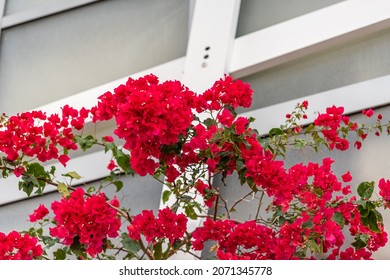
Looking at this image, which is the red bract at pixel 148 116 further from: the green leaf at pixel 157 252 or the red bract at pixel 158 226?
the green leaf at pixel 157 252

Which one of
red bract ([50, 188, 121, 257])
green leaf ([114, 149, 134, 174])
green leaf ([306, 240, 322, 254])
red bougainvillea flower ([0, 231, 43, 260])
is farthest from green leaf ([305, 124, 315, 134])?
red bougainvillea flower ([0, 231, 43, 260])

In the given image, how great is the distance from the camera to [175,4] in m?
3.45

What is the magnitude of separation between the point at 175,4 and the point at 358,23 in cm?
98

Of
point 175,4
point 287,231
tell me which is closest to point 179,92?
point 287,231

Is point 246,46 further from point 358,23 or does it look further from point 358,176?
point 358,176

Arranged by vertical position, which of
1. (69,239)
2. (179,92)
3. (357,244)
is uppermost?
(179,92)

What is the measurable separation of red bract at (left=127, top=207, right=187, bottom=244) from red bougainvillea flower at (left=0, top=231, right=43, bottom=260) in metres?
0.31

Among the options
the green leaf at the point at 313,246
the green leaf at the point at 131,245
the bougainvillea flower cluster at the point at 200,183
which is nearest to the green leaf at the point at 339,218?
the bougainvillea flower cluster at the point at 200,183

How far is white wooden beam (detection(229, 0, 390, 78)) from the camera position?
109 inches

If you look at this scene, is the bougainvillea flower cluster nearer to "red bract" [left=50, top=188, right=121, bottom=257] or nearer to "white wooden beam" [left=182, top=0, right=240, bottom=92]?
"red bract" [left=50, top=188, right=121, bottom=257]

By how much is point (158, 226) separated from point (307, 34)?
109cm
